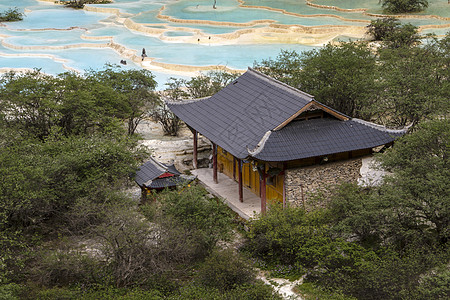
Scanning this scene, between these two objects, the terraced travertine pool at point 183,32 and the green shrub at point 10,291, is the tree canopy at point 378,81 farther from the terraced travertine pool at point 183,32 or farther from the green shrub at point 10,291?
the terraced travertine pool at point 183,32

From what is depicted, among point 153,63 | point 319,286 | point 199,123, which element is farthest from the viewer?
point 153,63

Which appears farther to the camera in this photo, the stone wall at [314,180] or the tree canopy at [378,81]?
the tree canopy at [378,81]

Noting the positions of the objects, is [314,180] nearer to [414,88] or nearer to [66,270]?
[414,88]

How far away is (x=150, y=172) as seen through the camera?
70.4 feet

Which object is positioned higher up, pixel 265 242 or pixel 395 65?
pixel 395 65

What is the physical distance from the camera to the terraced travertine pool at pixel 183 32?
1849 inches

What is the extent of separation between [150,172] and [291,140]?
17.1 feet

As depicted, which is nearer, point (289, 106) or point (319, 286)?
point (319, 286)

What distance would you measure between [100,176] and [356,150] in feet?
27.4

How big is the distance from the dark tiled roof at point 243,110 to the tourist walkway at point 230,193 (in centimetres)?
213

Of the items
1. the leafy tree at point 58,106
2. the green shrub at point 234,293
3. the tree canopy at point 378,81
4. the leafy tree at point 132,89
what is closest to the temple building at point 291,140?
the tree canopy at point 378,81

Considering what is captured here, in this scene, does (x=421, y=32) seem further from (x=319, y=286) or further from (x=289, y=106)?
(x=319, y=286)

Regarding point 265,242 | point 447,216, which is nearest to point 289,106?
point 265,242

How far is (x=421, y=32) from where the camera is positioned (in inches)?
2015
